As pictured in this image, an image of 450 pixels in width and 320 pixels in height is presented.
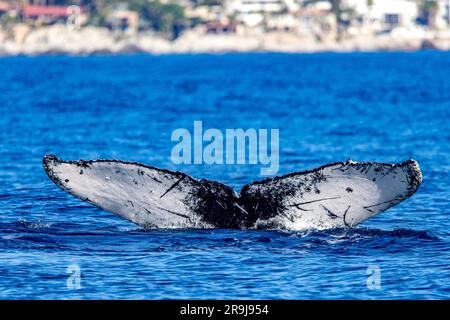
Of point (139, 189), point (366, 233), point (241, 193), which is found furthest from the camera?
point (366, 233)

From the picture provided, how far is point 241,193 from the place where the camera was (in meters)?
17.5

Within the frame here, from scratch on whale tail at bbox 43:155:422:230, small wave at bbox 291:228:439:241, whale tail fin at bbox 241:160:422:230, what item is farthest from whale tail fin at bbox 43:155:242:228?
small wave at bbox 291:228:439:241

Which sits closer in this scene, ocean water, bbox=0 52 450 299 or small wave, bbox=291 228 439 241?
ocean water, bbox=0 52 450 299

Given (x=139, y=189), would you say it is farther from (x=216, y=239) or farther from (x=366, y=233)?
(x=366, y=233)

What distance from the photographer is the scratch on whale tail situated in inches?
666

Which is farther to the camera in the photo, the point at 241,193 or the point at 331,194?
the point at 241,193

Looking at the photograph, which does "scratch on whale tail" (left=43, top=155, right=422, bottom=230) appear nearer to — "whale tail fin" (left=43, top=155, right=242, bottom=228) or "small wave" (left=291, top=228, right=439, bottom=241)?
"whale tail fin" (left=43, top=155, right=242, bottom=228)

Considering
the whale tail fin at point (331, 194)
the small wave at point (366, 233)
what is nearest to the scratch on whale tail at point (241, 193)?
the whale tail fin at point (331, 194)

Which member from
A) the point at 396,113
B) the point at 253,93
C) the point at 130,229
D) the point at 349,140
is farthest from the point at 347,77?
the point at 130,229

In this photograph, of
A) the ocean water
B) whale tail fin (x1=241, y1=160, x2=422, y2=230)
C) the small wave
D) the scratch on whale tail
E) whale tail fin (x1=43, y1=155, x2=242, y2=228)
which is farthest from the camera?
the small wave

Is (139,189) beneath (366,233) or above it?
above

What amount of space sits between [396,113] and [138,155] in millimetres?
26578

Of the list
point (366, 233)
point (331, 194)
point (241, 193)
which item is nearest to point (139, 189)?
point (241, 193)

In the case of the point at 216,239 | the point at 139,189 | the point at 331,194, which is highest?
the point at 139,189
